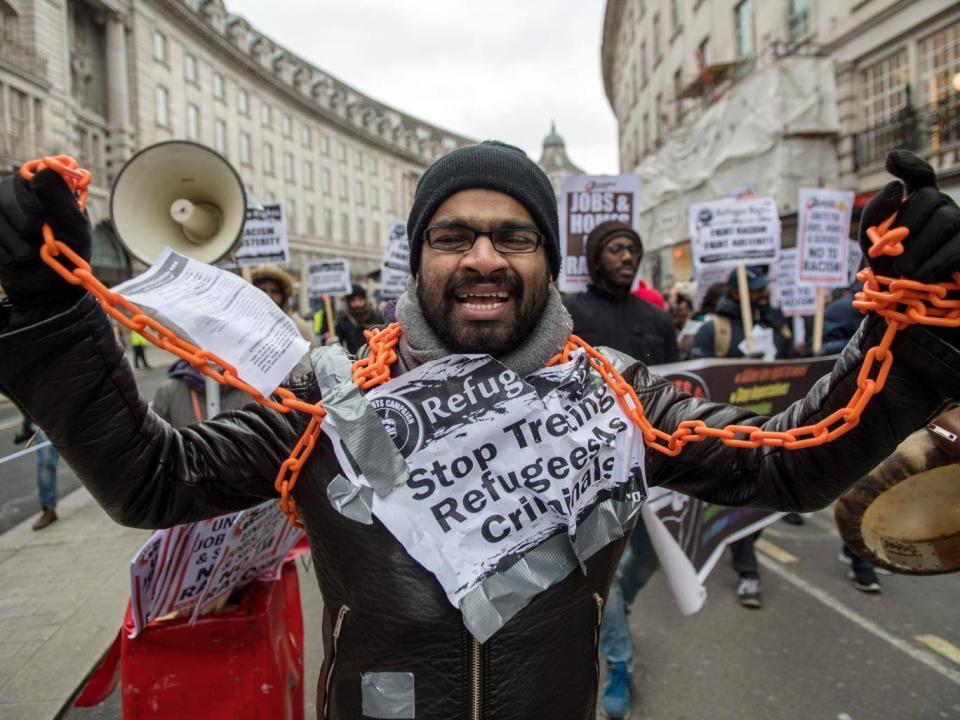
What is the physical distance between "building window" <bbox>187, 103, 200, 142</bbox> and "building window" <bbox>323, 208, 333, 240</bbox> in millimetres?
15901

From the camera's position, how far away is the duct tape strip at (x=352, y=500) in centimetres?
125

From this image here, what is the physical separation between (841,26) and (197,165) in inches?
661

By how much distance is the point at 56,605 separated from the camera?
148 inches

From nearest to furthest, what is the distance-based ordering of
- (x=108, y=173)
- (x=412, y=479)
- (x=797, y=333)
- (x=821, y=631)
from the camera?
1. (x=412, y=479)
2. (x=821, y=631)
3. (x=797, y=333)
4. (x=108, y=173)

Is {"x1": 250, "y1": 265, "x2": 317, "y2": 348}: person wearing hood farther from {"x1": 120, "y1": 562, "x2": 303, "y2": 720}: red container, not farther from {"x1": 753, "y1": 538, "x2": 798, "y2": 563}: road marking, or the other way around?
{"x1": 753, "y1": 538, "x2": 798, "y2": 563}: road marking

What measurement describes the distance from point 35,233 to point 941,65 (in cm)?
1674

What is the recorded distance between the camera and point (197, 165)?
3.25 meters

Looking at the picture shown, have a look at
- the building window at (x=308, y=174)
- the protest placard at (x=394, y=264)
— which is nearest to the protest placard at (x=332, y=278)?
the protest placard at (x=394, y=264)

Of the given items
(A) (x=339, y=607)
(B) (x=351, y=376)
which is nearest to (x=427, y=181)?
(B) (x=351, y=376)

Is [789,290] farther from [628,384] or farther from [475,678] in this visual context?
[475,678]

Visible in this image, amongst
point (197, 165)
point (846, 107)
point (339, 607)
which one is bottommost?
point (339, 607)

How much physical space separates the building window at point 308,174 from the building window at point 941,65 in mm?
46597

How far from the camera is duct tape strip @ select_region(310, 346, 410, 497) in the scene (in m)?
1.22

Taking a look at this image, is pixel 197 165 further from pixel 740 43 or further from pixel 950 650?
pixel 740 43
